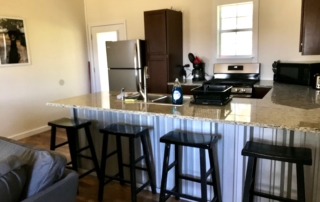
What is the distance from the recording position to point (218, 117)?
1.95 meters

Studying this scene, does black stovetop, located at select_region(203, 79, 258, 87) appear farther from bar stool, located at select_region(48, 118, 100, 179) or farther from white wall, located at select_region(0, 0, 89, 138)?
white wall, located at select_region(0, 0, 89, 138)

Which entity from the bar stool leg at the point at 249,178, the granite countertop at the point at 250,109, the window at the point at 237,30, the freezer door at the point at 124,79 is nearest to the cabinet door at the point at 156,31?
the freezer door at the point at 124,79

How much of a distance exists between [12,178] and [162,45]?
3337 millimetres

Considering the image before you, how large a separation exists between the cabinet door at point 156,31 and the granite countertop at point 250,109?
5.44 feet

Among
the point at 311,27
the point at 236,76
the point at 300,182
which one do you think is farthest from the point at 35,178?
the point at 236,76

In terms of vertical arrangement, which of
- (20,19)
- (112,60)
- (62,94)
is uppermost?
(20,19)

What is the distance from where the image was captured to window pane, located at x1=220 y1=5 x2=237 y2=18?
14.1ft

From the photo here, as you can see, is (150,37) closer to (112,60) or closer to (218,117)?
(112,60)

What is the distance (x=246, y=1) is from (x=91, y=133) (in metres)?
3.01

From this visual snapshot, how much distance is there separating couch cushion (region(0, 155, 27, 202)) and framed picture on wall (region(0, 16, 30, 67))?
11.1 feet

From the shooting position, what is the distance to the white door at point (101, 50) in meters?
5.29

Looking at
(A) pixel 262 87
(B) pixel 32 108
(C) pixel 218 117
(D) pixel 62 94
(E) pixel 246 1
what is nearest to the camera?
(C) pixel 218 117

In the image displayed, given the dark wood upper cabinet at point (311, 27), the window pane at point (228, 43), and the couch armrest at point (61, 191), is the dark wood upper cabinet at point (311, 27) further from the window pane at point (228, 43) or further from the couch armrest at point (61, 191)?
the couch armrest at point (61, 191)

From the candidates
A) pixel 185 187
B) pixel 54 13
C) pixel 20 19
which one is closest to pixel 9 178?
pixel 185 187
